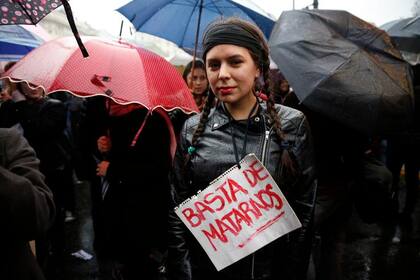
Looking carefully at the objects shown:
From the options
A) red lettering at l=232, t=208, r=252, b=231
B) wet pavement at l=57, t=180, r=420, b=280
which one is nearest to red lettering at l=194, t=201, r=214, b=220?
red lettering at l=232, t=208, r=252, b=231

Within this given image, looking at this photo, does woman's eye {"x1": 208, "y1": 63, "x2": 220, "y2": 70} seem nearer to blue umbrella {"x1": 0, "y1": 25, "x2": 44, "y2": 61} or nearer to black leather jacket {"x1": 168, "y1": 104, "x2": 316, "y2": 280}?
black leather jacket {"x1": 168, "y1": 104, "x2": 316, "y2": 280}

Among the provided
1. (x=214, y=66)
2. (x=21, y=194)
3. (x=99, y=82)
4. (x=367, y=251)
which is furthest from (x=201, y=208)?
(x=367, y=251)

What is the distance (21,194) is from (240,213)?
0.89 m

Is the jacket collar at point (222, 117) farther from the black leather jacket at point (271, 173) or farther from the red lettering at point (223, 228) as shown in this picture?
the red lettering at point (223, 228)

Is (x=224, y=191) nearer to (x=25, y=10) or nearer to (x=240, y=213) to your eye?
(x=240, y=213)

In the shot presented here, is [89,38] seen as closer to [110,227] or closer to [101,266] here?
[110,227]

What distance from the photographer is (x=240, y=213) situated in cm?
183

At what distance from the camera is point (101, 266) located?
13.8 ft

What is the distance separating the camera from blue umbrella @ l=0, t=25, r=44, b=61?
3156 mm

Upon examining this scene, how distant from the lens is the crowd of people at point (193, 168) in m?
1.82

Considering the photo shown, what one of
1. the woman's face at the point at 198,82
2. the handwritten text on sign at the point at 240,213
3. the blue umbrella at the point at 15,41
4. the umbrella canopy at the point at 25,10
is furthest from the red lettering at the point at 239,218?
the woman's face at the point at 198,82

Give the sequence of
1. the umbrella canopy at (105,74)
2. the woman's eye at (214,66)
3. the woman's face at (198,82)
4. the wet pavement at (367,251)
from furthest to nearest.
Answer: the wet pavement at (367,251) → the woman's face at (198,82) → the umbrella canopy at (105,74) → the woman's eye at (214,66)

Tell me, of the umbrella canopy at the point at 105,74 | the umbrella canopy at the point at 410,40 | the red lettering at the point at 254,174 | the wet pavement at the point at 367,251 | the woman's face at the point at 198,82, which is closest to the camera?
the red lettering at the point at 254,174

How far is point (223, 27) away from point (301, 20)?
1336 millimetres
